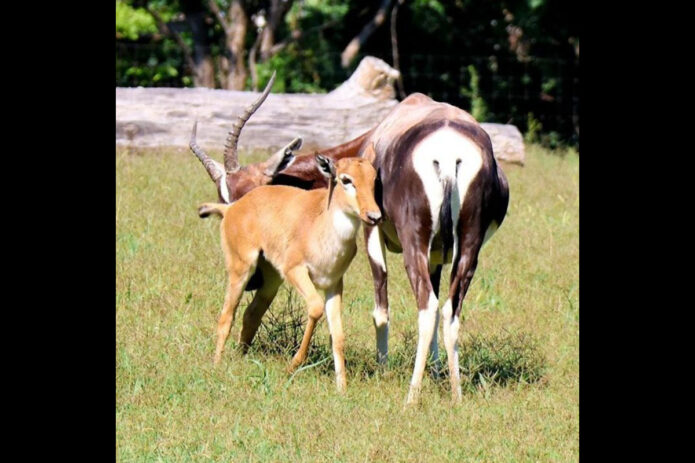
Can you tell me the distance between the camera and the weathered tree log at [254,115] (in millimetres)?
13508

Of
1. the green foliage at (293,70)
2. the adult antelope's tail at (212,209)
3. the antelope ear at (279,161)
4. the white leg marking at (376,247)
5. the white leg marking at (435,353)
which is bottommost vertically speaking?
the white leg marking at (435,353)

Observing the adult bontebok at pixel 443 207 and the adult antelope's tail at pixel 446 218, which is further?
the adult bontebok at pixel 443 207

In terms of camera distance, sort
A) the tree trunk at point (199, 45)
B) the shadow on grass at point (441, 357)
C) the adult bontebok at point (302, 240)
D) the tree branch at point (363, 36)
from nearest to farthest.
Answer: the adult bontebok at point (302, 240) → the shadow on grass at point (441, 357) → the tree trunk at point (199, 45) → the tree branch at point (363, 36)

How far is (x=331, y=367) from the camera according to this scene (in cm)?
757

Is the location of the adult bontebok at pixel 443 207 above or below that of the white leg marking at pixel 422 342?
above

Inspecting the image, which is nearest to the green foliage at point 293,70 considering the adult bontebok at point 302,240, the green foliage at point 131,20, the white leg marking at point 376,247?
the green foliage at point 131,20

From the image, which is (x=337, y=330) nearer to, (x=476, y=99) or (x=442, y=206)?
(x=442, y=206)

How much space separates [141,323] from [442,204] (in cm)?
275

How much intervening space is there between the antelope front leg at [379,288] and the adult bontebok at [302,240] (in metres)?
0.33

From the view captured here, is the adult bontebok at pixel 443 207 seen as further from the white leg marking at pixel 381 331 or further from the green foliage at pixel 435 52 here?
the green foliage at pixel 435 52

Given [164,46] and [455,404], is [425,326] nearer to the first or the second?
[455,404]

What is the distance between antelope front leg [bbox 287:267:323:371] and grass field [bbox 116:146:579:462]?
13 centimetres
